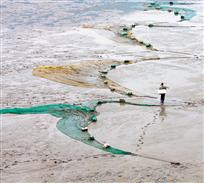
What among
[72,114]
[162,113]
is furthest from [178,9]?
[72,114]

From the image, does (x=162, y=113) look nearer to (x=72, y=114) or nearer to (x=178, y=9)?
(x=72, y=114)

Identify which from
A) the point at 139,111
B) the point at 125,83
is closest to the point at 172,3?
the point at 125,83

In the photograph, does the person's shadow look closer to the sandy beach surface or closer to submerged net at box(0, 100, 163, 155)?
the sandy beach surface

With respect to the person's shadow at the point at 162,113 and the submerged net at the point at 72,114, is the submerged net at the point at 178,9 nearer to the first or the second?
the person's shadow at the point at 162,113

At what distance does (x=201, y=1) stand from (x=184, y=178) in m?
41.0

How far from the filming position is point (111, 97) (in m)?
17.8

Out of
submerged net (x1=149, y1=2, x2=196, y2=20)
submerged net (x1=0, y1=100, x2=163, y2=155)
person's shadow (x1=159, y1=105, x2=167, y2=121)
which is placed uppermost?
submerged net (x1=149, y1=2, x2=196, y2=20)

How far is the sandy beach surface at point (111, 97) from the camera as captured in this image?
466 inches

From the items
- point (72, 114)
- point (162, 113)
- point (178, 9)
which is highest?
point (178, 9)

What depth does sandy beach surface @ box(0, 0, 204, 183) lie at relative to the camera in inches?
466

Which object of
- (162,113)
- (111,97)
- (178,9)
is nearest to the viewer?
(162,113)

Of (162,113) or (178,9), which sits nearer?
(162,113)

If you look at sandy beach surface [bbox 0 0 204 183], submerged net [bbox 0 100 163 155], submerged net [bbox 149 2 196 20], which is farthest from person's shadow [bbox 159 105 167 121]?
submerged net [bbox 149 2 196 20]

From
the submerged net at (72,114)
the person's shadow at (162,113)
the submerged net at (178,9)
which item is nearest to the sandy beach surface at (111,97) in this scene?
the person's shadow at (162,113)
